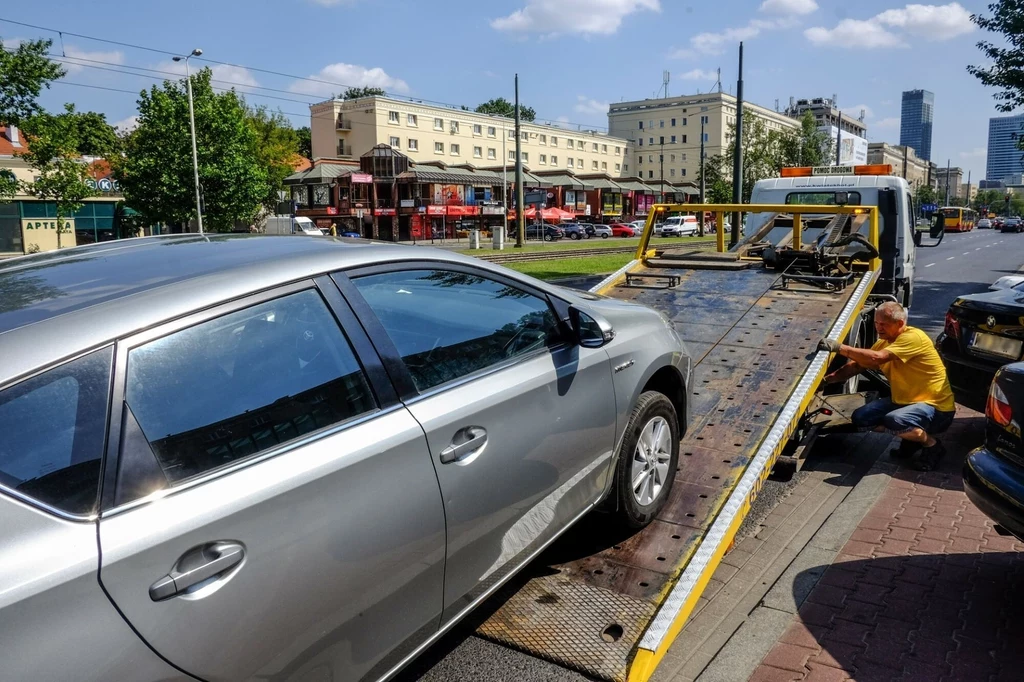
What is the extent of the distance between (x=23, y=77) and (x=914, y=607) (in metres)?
24.2

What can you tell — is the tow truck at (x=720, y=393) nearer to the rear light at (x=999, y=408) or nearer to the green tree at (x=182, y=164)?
the rear light at (x=999, y=408)

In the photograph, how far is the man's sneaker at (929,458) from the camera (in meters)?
5.64

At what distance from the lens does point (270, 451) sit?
6.57 feet

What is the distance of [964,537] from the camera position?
4.47 m

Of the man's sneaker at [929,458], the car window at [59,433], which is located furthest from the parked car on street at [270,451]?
the man's sneaker at [929,458]

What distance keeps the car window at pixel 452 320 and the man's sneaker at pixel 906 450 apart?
3.81 m

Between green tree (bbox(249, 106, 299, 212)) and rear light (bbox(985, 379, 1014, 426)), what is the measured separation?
53019 mm

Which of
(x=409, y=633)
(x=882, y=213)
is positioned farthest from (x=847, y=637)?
(x=882, y=213)

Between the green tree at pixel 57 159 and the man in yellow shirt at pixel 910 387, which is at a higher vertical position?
the green tree at pixel 57 159

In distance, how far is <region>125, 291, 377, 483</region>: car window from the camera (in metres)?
1.83

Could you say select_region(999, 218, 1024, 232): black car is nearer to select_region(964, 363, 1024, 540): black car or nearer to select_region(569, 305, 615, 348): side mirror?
select_region(964, 363, 1024, 540): black car

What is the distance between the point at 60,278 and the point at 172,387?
693 millimetres

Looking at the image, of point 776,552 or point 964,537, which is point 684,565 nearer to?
point 776,552

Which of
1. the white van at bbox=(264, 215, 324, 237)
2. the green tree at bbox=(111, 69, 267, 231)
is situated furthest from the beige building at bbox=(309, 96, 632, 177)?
the white van at bbox=(264, 215, 324, 237)
